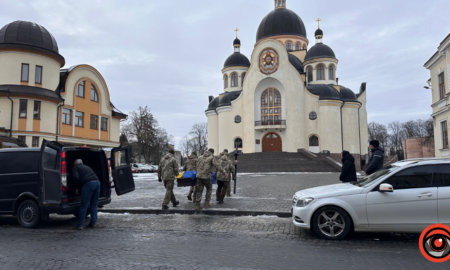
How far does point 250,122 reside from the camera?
1815 inches

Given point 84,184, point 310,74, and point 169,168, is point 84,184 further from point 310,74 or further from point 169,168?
point 310,74

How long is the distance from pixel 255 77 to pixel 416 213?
41.6m

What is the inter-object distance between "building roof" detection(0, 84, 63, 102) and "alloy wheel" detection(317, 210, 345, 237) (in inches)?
1048

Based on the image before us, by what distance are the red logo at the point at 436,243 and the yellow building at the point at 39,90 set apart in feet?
90.9

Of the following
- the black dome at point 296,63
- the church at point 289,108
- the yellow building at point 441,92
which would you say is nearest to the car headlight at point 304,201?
the yellow building at point 441,92

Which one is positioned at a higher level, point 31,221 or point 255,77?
point 255,77

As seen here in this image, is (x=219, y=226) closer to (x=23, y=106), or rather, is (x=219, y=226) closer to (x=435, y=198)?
(x=435, y=198)

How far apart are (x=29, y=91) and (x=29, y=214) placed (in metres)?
22.1

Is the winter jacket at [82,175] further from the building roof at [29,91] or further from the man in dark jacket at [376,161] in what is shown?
the building roof at [29,91]

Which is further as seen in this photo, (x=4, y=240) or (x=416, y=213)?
(x=4, y=240)

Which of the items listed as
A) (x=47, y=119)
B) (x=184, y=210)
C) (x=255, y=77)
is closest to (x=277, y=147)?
(x=255, y=77)

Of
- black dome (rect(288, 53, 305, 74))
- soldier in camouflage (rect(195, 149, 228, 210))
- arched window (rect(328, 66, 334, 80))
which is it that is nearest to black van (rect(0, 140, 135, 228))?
soldier in camouflage (rect(195, 149, 228, 210))

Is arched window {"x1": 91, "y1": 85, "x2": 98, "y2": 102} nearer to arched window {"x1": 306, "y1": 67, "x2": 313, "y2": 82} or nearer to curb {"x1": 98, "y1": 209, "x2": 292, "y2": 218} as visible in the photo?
curb {"x1": 98, "y1": 209, "x2": 292, "y2": 218}

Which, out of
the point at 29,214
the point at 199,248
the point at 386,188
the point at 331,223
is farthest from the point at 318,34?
the point at 199,248
